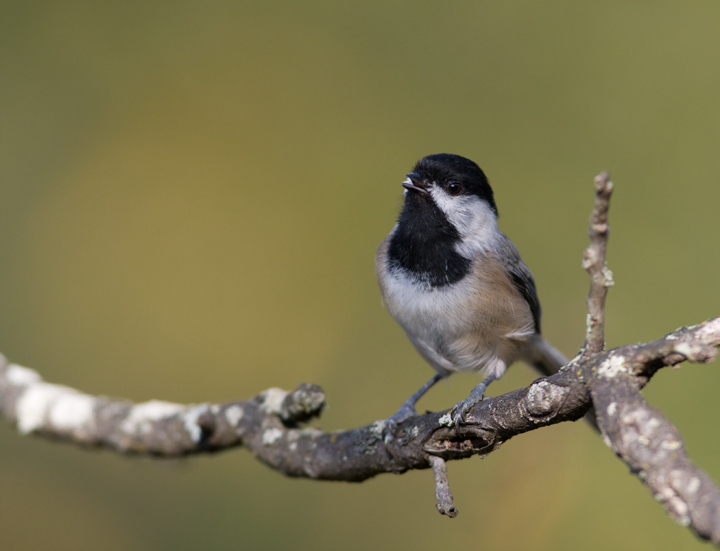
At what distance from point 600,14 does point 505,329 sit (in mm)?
2544

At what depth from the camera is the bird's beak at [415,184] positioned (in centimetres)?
236

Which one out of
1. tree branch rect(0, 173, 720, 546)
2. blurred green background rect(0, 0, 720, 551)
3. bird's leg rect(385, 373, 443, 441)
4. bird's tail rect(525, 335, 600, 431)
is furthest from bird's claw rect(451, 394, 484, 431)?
blurred green background rect(0, 0, 720, 551)

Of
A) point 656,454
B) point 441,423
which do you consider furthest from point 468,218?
point 656,454

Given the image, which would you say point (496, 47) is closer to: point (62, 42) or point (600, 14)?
point (600, 14)

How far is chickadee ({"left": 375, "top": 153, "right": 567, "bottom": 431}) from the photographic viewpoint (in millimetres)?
2219

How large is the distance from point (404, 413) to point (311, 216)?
1856mm

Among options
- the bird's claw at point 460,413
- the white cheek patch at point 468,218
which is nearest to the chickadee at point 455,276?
the white cheek patch at point 468,218

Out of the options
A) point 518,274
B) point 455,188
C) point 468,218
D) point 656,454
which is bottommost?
point 656,454

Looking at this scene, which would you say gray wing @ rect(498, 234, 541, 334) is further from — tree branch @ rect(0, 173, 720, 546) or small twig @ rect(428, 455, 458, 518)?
small twig @ rect(428, 455, 458, 518)

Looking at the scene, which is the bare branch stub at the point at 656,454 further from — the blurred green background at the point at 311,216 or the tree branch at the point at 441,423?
the blurred green background at the point at 311,216

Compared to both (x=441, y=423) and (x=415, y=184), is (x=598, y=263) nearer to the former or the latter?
(x=441, y=423)

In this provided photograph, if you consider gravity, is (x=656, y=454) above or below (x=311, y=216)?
below

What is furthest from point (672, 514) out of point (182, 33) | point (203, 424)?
point (182, 33)

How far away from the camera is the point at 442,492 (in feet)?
4.72
